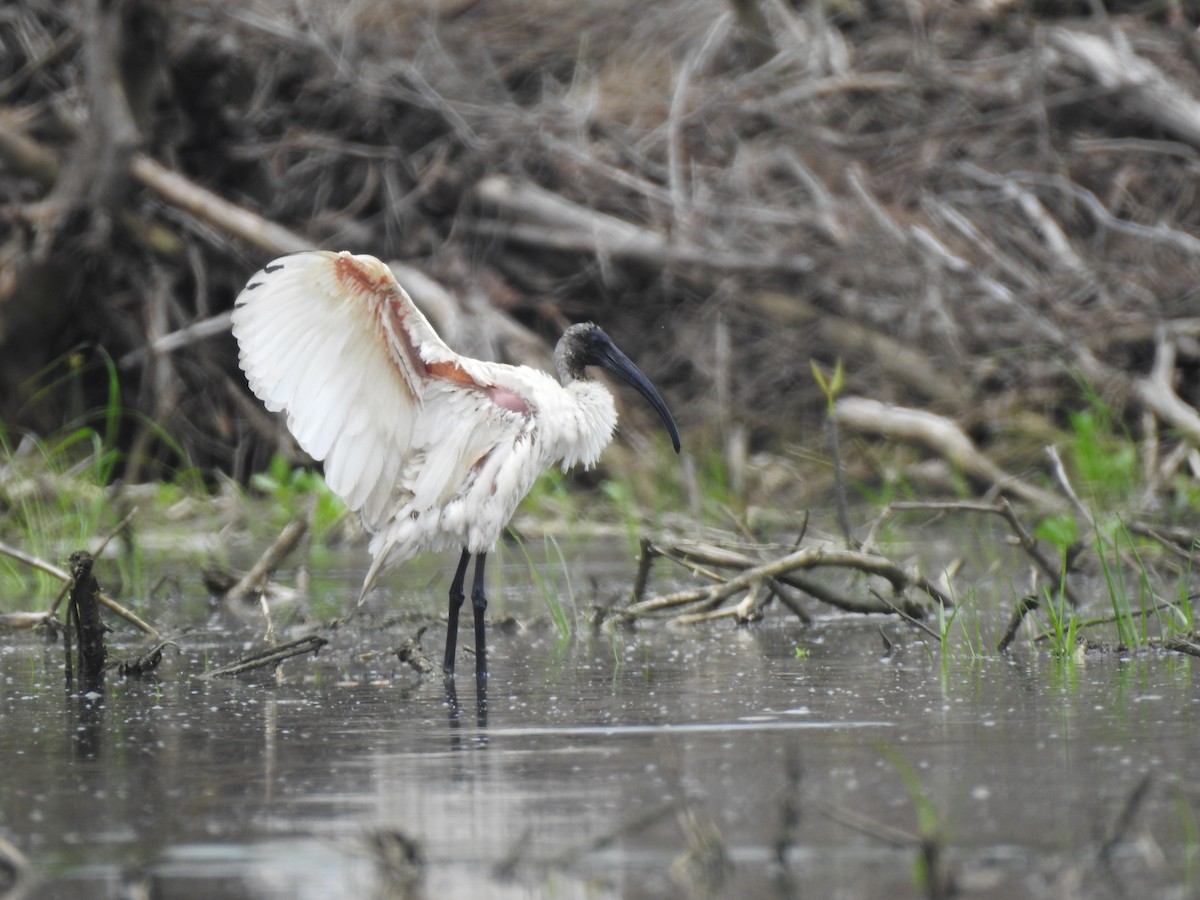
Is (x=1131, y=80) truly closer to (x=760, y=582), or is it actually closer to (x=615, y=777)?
(x=760, y=582)

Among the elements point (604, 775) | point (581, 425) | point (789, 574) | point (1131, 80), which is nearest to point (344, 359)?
point (581, 425)

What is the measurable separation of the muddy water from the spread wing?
0.75m

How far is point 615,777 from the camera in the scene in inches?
150

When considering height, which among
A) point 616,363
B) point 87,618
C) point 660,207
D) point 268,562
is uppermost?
point 660,207

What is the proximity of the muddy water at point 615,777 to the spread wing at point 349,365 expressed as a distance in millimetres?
748

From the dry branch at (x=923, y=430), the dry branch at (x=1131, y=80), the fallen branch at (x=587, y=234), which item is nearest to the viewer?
the dry branch at (x=923, y=430)

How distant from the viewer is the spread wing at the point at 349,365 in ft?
19.8

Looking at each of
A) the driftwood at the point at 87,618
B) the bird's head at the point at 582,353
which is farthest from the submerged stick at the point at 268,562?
the driftwood at the point at 87,618

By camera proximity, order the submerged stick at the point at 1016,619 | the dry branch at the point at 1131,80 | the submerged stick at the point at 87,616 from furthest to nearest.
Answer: the dry branch at the point at 1131,80, the submerged stick at the point at 1016,619, the submerged stick at the point at 87,616

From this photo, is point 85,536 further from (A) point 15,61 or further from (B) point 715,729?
(A) point 15,61

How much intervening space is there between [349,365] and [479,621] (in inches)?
38.3

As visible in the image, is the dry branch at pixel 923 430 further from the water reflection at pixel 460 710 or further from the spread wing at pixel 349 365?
the water reflection at pixel 460 710

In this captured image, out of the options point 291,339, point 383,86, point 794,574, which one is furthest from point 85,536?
point 383,86

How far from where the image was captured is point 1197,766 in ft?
12.3
